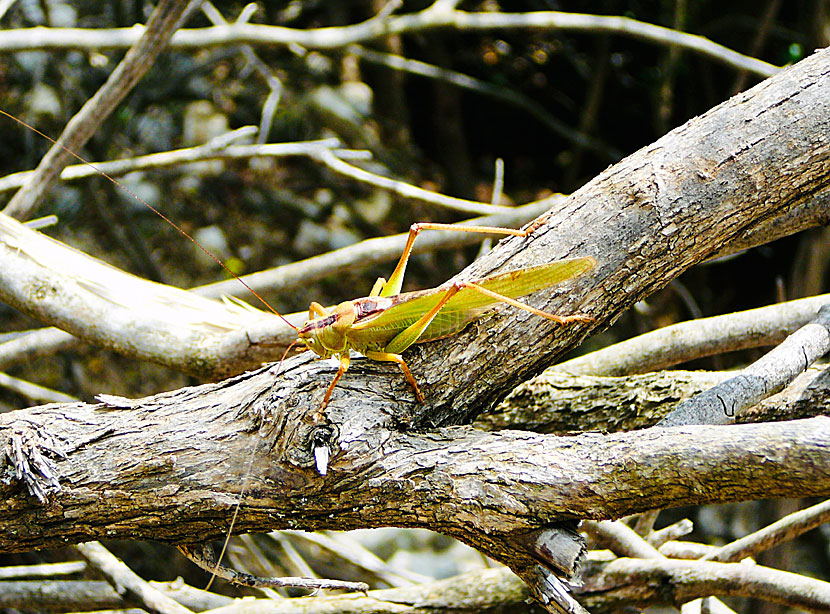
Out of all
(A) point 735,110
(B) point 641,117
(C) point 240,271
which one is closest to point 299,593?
(C) point 240,271

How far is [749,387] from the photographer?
1.78 meters

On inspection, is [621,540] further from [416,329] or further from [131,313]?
[131,313]

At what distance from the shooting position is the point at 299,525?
1.76m

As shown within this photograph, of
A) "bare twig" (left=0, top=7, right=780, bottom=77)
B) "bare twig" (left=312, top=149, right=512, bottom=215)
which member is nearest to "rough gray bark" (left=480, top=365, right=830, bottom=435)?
"bare twig" (left=312, top=149, right=512, bottom=215)

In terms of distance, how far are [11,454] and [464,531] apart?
1.10 meters

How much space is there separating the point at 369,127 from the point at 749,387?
596 cm

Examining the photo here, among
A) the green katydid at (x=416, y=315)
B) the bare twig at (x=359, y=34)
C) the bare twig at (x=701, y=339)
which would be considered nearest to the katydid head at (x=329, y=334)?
the green katydid at (x=416, y=315)

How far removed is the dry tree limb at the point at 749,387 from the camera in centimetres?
174

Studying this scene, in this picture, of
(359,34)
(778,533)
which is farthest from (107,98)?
(778,533)

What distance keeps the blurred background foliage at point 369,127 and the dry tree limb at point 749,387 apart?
12.6 feet

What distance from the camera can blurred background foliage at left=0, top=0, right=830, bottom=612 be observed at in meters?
5.84

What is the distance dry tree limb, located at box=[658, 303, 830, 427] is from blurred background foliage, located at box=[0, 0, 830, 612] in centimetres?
385

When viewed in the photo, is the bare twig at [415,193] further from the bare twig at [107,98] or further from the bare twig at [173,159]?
the bare twig at [107,98]

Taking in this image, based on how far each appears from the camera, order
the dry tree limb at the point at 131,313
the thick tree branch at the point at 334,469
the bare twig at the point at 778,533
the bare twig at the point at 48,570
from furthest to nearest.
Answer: the bare twig at the point at 48,570
the dry tree limb at the point at 131,313
the bare twig at the point at 778,533
the thick tree branch at the point at 334,469
